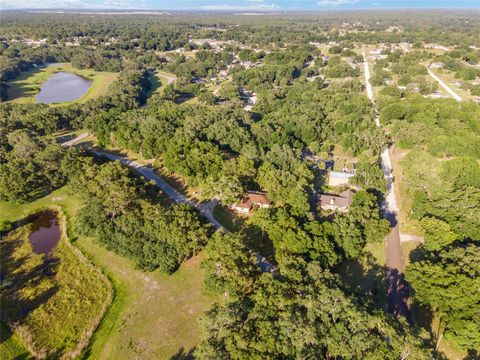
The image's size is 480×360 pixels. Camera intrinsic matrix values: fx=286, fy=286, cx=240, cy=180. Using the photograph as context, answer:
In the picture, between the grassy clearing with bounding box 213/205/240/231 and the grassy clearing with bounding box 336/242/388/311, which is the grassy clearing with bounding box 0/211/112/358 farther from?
the grassy clearing with bounding box 336/242/388/311

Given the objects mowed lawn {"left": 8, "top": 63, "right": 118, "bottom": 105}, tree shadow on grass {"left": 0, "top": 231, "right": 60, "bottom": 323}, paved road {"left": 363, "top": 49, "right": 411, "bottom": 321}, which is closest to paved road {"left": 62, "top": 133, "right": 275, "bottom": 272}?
paved road {"left": 363, "top": 49, "right": 411, "bottom": 321}

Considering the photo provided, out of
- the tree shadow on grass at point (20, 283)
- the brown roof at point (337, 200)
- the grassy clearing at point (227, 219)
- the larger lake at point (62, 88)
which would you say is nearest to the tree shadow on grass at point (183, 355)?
the grassy clearing at point (227, 219)

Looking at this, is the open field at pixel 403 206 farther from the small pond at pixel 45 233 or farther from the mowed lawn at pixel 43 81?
the mowed lawn at pixel 43 81

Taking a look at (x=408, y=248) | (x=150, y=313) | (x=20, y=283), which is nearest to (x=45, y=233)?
(x=20, y=283)

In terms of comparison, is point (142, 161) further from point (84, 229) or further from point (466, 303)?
point (466, 303)

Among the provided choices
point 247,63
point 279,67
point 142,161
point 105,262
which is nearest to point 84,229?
point 105,262

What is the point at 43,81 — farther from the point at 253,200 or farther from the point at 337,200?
the point at 337,200
